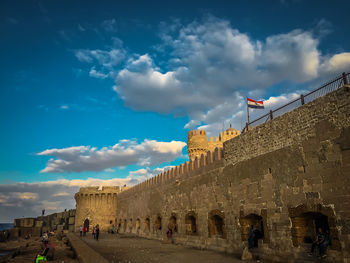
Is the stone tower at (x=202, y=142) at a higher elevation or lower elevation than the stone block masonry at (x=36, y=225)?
higher

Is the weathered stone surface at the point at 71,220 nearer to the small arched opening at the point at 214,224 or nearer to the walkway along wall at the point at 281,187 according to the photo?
the walkway along wall at the point at 281,187

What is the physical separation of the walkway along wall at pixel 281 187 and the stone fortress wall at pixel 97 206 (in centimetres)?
2033

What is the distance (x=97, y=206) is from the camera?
33.5 m

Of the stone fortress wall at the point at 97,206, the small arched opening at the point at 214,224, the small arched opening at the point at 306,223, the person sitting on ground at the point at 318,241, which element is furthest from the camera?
the stone fortress wall at the point at 97,206

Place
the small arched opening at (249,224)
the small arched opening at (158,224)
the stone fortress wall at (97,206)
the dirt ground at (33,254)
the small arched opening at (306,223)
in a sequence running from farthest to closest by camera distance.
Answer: the stone fortress wall at (97,206) → the small arched opening at (158,224) → the dirt ground at (33,254) → the small arched opening at (249,224) → the small arched opening at (306,223)

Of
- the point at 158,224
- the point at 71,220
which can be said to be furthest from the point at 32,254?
the point at 71,220

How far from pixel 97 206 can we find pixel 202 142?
1609 cm

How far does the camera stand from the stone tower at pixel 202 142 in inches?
1413

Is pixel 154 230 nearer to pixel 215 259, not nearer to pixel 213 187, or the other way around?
pixel 213 187

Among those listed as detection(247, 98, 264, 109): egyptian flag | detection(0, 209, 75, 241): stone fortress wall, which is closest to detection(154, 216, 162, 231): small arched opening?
detection(247, 98, 264, 109): egyptian flag

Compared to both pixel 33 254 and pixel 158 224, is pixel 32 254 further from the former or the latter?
pixel 158 224

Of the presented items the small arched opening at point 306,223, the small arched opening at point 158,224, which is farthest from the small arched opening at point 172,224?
the small arched opening at point 306,223

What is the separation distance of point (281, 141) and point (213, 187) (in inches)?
189

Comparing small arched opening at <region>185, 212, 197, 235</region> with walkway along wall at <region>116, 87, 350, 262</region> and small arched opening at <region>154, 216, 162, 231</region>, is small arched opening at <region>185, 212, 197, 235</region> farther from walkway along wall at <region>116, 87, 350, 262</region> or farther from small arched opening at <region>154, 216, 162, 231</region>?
small arched opening at <region>154, 216, 162, 231</region>
